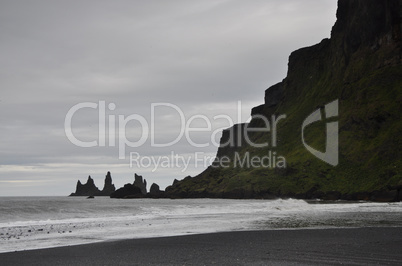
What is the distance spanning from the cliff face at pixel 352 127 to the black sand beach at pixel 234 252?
80.7 m

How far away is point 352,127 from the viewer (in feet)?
464

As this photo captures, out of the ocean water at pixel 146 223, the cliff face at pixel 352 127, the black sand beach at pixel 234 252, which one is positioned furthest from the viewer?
the cliff face at pixel 352 127

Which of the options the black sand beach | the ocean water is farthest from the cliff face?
the black sand beach

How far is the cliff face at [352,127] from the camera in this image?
403 ft

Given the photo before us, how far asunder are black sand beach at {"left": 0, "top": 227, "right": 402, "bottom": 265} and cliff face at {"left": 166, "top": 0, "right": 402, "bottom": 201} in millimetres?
80747

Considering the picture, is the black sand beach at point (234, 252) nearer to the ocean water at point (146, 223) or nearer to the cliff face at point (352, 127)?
the ocean water at point (146, 223)

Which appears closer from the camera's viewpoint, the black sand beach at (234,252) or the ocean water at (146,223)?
the black sand beach at (234,252)

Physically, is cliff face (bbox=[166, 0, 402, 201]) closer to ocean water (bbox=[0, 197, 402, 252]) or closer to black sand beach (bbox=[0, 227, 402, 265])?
ocean water (bbox=[0, 197, 402, 252])

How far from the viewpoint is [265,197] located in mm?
149250

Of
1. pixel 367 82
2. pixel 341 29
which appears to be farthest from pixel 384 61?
pixel 341 29

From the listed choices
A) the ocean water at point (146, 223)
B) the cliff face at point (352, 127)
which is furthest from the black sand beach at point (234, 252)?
the cliff face at point (352, 127)

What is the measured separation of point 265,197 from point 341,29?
3650 inches

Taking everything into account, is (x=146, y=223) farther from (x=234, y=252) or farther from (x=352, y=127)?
(x=352, y=127)

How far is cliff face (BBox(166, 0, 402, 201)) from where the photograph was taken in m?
123
